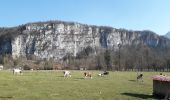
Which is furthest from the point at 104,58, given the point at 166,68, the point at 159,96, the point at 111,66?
the point at 159,96

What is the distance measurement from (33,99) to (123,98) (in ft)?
25.6

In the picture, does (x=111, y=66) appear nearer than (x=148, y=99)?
No

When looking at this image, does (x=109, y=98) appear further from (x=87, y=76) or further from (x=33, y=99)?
(x=87, y=76)

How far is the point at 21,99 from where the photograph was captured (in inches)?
1133

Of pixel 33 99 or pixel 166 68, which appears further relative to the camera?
pixel 166 68

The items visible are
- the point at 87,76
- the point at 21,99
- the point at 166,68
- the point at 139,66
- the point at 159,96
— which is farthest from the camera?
the point at 139,66

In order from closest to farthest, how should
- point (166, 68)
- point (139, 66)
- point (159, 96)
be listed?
point (159, 96) → point (166, 68) → point (139, 66)

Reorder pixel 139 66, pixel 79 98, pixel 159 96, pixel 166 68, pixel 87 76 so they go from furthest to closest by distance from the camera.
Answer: pixel 139 66 < pixel 166 68 < pixel 87 76 < pixel 159 96 < pixel 79 98

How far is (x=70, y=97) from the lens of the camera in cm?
3123

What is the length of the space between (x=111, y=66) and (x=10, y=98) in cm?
15918

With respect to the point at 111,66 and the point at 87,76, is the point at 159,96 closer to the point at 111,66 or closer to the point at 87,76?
the point at 87,76

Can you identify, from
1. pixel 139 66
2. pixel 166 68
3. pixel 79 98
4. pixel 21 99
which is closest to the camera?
pixel 21 99

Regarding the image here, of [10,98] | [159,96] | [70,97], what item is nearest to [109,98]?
[70,97]

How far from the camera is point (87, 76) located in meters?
65.4
